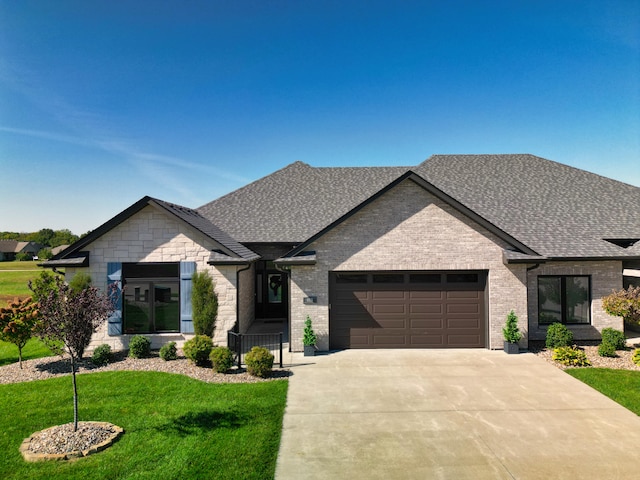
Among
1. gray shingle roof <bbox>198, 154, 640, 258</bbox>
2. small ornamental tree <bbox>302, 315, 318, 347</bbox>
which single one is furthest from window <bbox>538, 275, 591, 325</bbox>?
small ornamental tree <bbox>302, 315, 318, 347</bbox>

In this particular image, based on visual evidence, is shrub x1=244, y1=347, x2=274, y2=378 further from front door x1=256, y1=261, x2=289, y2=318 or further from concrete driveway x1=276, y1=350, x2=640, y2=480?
front door x1=256, y1=261, x2=289, y2=318

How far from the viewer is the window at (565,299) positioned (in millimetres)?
15039

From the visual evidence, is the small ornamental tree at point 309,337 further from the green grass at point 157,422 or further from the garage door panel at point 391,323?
the green grass at point 157,422

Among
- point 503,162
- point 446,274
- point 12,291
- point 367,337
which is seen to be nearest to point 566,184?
point 503,162

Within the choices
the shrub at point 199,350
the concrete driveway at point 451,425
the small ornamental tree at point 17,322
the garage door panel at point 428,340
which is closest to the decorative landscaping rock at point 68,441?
the concrete driveway at point 451,425

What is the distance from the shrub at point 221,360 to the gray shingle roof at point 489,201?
23.8 feet

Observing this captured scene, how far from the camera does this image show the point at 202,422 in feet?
26.4

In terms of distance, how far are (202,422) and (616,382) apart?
37.6 feet

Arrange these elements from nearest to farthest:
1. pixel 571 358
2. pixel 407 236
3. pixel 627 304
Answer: pixel 627 304
pixel 571 358
pixel 407 236

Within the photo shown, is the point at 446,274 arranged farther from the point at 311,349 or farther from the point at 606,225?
the point at 606,225

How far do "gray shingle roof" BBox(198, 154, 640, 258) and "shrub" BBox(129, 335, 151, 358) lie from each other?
21.6 feet

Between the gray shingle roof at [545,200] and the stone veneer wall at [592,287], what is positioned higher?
the gray shingle roof at [545,200]

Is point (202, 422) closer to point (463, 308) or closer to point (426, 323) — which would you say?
point (426, 323)

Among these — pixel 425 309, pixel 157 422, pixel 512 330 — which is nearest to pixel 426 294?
pixel 425 309
